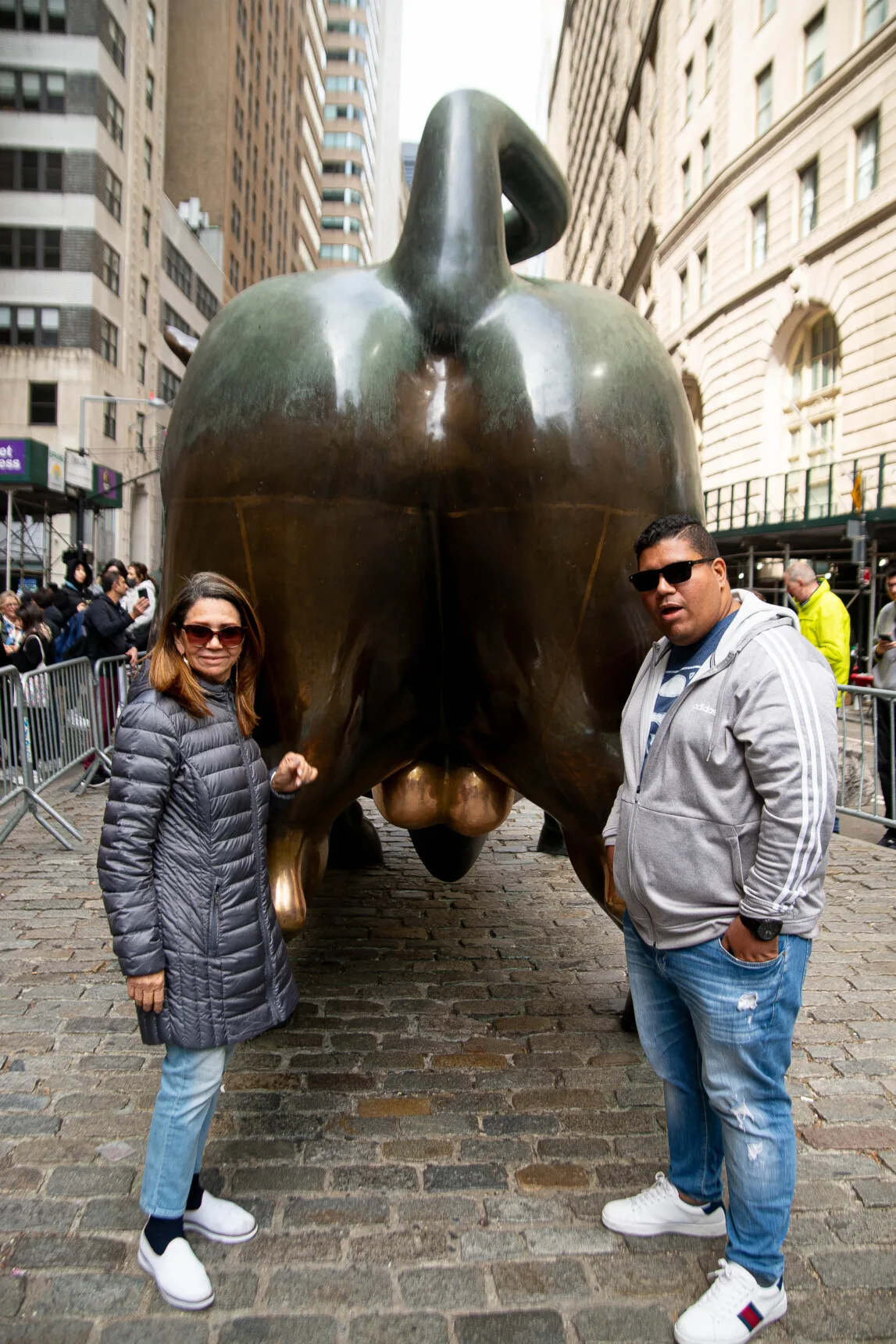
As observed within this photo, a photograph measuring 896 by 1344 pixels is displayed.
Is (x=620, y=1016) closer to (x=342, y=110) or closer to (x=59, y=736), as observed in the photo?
(x=59, y=736)

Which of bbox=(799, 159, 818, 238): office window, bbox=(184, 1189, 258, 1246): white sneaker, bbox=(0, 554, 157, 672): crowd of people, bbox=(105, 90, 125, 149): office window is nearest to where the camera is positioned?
bbox=(184, 1189, 258, 1246): white sneaker

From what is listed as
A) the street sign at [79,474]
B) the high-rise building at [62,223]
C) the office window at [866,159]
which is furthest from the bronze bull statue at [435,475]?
the high-rise building at [62,223]

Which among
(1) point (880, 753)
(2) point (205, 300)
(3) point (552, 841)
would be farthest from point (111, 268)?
(1) point (880, 753)

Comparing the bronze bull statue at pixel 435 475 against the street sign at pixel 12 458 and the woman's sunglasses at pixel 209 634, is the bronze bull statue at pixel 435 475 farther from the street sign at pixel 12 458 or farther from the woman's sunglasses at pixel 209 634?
the street sign at pixel 12 458

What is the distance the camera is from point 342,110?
91.9m

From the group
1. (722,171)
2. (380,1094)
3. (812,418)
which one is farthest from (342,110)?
(380,1094)

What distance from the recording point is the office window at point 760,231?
2392 centimetres

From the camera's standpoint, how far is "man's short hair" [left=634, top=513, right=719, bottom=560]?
215 cm

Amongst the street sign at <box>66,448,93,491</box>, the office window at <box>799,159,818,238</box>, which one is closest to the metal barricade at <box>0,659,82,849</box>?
the street sign at <box>66,448,93,491</box>

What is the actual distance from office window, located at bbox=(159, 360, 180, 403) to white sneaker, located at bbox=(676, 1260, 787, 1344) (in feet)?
135

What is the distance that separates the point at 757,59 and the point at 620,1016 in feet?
87.4

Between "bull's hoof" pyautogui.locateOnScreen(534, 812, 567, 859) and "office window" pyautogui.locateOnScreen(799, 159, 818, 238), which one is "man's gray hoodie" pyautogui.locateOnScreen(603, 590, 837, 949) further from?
"office window" pyautogui.locateOnScreen(799, 159, 818, 238)

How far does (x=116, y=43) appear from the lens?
34.6 metres

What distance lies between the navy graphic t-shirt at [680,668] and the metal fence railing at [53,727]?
3929 millimetres
